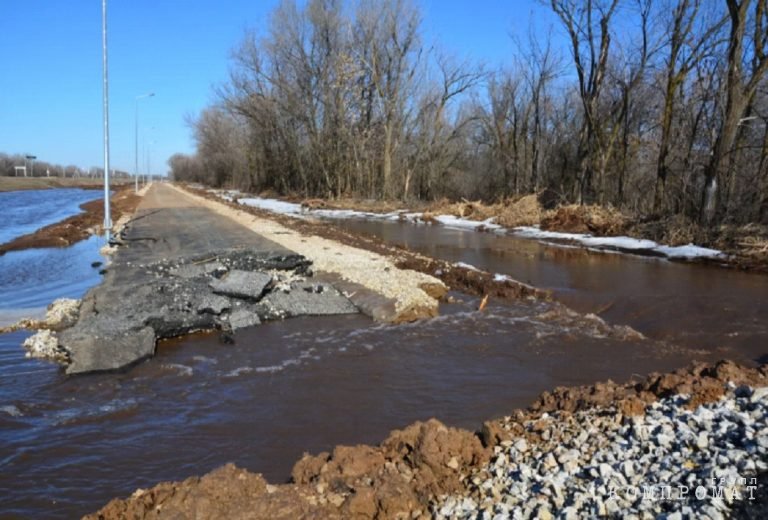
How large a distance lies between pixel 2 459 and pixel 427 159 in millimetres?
41881

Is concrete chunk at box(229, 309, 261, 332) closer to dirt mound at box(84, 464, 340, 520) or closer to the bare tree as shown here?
dirt mound at box(84, 464, 340, 520)

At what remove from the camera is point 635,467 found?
11.4 ft

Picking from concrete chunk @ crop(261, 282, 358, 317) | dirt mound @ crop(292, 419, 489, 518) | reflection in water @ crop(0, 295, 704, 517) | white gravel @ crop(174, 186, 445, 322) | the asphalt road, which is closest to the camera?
dirt mound @ crop(292, 419, 489, 518)

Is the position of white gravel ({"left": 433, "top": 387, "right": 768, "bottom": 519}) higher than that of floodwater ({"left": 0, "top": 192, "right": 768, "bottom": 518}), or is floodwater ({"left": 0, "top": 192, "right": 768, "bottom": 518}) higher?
white gravel ({"left": 433, "top": 387, "right": 768, "bottom": 519})

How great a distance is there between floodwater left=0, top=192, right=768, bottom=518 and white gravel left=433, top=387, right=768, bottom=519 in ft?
5.86

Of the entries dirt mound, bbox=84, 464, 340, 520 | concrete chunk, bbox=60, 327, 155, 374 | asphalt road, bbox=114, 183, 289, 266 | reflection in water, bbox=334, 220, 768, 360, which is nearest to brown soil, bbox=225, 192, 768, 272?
reflection in water, bbox=334, 220, 768, 360

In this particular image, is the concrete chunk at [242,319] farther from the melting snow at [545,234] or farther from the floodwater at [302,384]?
the melting snow at [545,234]

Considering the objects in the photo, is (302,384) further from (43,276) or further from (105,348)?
(43,276)

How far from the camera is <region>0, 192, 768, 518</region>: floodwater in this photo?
484 cm

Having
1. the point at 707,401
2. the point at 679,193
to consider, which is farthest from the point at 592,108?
the point at 707,401

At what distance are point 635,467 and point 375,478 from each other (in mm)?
1662

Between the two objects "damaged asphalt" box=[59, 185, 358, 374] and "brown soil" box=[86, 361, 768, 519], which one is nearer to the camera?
"brown soil" box=[86, 361, 768, 519]

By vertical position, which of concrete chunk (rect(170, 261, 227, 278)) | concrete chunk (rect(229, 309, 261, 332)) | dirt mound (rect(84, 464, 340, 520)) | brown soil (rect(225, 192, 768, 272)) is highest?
brown soil (rect(225, 192, 768, 272))

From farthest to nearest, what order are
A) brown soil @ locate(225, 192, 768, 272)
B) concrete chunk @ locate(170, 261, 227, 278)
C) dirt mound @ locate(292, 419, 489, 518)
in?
brown soil @ locate(225, 192, 768, 272) < concrete chunk @ locate(170, 261, 227, 278) < dirt mound @ locate(292, 419, 489, 518)
